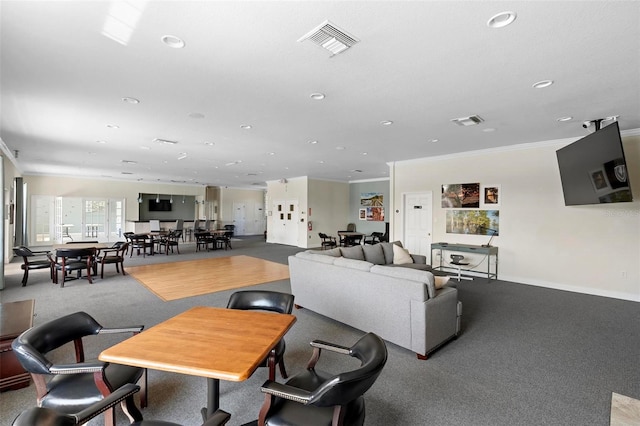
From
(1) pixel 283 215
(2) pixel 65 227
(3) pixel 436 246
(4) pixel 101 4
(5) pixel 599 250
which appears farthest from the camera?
(1) pixel 283 215

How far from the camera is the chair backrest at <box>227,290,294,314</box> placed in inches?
107

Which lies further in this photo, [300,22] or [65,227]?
[65,227]

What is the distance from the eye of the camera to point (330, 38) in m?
2.54

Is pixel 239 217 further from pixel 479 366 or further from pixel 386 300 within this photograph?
pixel 479 366

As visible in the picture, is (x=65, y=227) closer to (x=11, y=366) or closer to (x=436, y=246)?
(x=11, y=366)

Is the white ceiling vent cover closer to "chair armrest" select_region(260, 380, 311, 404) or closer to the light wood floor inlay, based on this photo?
"chair armrest" select_region(260, 380, 311, 404)

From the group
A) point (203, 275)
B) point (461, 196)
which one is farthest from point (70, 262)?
point (461, 196)

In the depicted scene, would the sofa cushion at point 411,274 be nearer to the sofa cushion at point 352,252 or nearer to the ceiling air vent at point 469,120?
the sofa cushion at point 352,252

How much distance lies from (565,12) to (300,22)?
203 centimetres

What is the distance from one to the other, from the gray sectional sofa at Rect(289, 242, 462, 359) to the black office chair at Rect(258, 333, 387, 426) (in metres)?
1.53

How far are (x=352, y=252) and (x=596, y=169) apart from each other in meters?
3.87

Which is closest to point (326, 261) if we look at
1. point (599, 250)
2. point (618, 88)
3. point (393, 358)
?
point (393, 358)

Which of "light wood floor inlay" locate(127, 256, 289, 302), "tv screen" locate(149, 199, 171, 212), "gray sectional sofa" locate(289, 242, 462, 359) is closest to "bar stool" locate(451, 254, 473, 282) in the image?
"gray sectional sofa" locate(289, 242, 462, 359)

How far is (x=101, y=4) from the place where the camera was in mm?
2154
